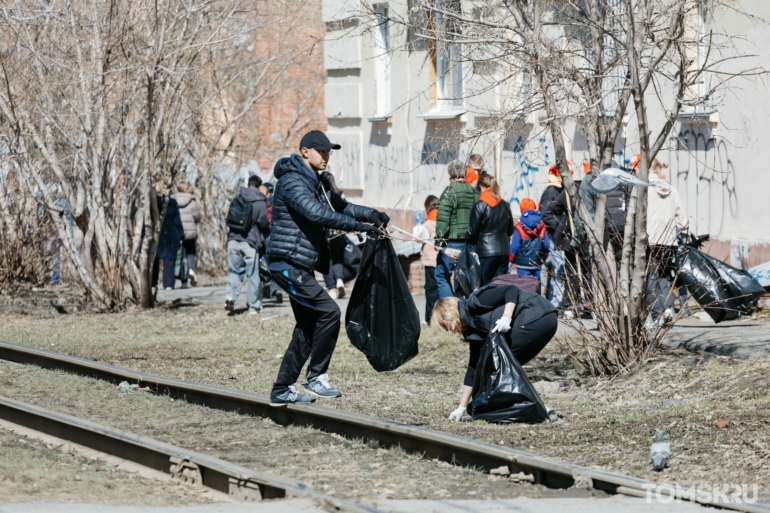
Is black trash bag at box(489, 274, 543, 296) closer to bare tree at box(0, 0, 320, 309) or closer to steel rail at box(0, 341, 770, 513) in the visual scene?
steel rail at box(0, 341, 770, 513)

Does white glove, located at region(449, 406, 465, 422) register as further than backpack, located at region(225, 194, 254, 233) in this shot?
No

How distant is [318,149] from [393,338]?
1.40m

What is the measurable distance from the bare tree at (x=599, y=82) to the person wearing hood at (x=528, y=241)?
282 centimetres

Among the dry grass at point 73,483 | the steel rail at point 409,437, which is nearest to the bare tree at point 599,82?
the steel rail at point 409,437

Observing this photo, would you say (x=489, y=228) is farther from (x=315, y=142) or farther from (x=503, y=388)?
(x=503, y=388)

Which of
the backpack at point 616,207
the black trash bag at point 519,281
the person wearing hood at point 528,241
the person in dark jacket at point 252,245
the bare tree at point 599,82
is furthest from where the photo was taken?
the person in dark jacket at point 252,245

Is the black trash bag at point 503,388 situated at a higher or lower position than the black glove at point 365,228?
lower

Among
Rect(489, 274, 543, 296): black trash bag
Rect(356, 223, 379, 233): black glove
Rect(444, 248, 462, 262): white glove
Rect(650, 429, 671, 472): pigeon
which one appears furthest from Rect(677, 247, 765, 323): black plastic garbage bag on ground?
Rect(650, 429, 671, 472): pigeon

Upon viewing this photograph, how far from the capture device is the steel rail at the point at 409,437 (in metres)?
5.92

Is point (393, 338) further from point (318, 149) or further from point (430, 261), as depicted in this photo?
point (430, 261)

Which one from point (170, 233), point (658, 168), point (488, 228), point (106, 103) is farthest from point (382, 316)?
point (170, 233)

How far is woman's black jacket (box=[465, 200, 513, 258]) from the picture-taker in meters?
12.0

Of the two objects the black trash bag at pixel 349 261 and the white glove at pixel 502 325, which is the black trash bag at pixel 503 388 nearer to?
the white glove at pixel 502 325

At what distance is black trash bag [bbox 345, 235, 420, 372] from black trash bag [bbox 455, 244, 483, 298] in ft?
9.49
